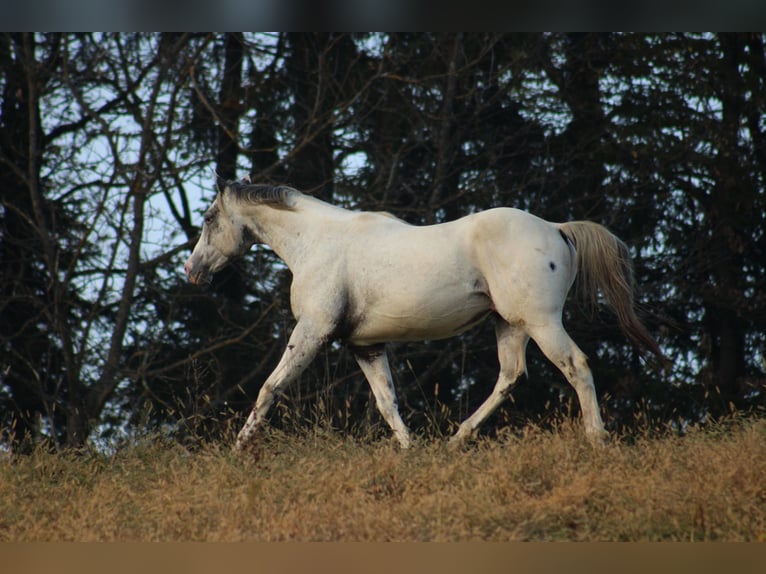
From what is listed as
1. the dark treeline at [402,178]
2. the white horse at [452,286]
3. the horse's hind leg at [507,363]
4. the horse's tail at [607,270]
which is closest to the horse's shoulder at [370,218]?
the white horse at [452,286]

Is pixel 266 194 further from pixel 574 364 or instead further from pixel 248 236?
pixel 574 364


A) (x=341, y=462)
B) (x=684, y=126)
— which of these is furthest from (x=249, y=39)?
(x=341, y=462)

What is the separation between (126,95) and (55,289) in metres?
3.27

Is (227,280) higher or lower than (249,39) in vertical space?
lower

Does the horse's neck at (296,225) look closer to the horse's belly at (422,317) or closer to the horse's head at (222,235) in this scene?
the horse's head at (222,235)

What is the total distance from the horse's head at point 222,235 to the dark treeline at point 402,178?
579 cm

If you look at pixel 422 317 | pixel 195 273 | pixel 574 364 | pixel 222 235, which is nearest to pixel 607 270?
pixel 574 364

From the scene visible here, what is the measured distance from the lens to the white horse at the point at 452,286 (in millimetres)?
6652

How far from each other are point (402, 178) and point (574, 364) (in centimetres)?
897

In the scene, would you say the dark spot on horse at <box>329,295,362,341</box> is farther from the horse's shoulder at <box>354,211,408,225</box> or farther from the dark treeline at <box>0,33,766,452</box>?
the dark treeline at <box>0,33,766,452</box>

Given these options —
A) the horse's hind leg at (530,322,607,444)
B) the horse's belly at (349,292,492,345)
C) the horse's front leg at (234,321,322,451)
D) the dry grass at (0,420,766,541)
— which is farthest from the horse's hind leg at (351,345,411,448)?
the horse's hind leg at (530,322,607,444)

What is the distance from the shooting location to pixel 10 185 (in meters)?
15.6

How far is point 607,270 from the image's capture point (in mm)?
6906
